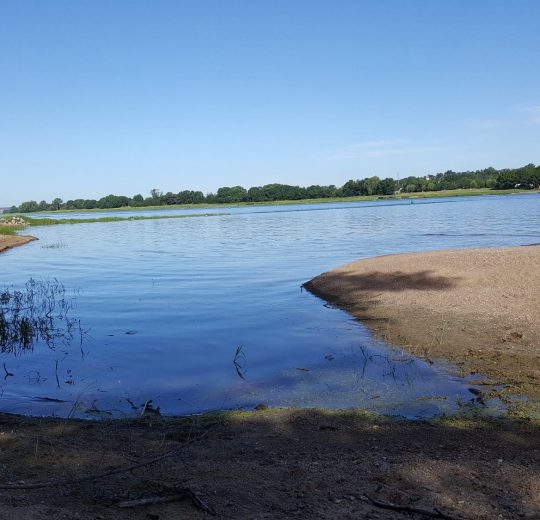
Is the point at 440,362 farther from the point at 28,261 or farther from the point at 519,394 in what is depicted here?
the point at 28,261

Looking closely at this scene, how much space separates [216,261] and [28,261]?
1280 cm

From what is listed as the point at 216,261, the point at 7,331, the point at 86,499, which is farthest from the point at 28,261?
the point at 86,499

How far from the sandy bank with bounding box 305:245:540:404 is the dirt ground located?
10.1 ft

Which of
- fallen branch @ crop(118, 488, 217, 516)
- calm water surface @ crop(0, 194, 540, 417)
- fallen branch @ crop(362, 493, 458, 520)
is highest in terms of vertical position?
fallen branch @ crop(118, 488, 217, 516)

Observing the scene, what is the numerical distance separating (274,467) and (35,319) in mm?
13098

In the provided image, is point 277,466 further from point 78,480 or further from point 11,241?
point 11,241

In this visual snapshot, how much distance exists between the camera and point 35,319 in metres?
17.0

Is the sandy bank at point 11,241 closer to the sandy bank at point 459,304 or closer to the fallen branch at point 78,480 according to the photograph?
the sandy bank at point 459,304

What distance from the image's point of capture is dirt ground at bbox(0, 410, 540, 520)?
188 inches

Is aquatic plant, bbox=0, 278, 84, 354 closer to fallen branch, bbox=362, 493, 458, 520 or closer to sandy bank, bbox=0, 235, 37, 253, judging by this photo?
fallen branch, bbox=362, 493, 458, 520

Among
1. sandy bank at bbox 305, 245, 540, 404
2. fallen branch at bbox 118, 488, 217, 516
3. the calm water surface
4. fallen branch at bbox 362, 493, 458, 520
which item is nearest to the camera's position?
fallen branch at bbox 362, 493, 458, 520

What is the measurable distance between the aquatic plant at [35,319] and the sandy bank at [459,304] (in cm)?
826

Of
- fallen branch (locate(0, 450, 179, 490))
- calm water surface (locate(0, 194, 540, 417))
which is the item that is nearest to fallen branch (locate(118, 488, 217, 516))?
fallen branch (locate(0, 450, 179, 490))

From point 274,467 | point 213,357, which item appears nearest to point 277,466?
point 274,467
